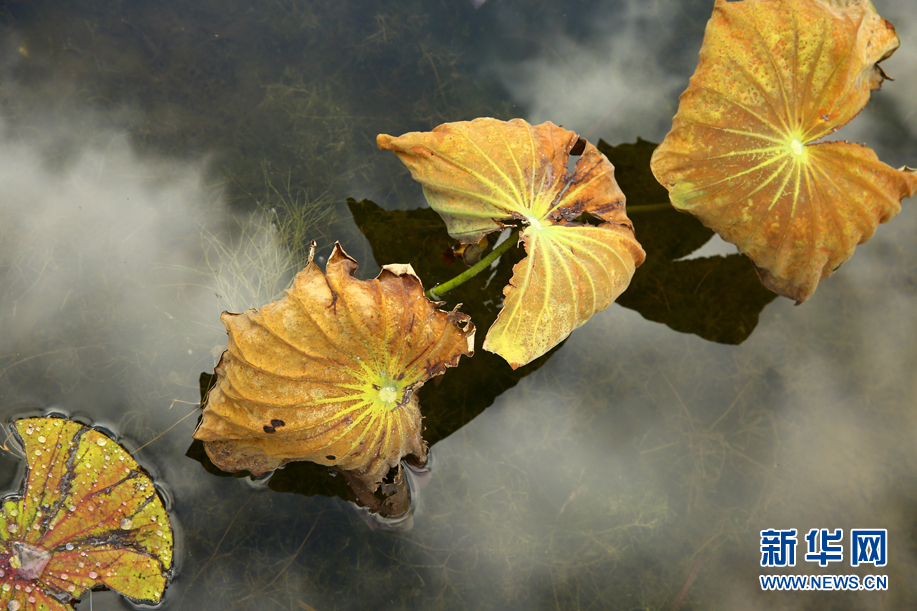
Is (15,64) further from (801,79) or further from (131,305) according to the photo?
(801,79)

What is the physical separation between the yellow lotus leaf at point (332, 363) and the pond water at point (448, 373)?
669mm

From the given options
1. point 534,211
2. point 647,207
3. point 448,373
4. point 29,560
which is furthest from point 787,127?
point 29,560

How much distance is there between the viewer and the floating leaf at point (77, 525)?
9.11 ft

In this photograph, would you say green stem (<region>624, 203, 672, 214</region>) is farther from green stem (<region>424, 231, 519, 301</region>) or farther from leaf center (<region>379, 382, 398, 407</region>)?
leaf center (<region>379, 382, 398, 407</region>)

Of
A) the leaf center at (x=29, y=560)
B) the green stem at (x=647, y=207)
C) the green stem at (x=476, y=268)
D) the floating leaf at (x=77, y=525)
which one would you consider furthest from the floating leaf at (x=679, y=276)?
the leaf center at (x=29, y=560)

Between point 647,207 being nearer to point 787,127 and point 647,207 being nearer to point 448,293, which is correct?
point 787,127

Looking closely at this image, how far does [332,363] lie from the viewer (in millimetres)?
2373

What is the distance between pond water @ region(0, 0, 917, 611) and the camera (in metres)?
3.01

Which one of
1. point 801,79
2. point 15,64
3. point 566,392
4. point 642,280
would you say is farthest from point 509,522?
point 15,64

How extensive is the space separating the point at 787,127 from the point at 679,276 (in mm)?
950

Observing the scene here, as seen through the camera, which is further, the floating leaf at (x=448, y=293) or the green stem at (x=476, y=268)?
the floating leaf at (x=448, y=293)

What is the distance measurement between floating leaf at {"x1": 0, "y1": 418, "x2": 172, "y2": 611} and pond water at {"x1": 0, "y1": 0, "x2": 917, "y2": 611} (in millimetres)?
96

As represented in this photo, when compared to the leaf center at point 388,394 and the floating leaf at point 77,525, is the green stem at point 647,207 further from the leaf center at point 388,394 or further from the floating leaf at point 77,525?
the floating leaf at point 77,525

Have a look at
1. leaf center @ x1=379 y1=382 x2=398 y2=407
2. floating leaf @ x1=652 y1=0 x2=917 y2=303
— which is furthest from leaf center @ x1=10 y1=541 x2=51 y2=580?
floating leaf @ x1=652 y1=0 x2=917 y2=303
